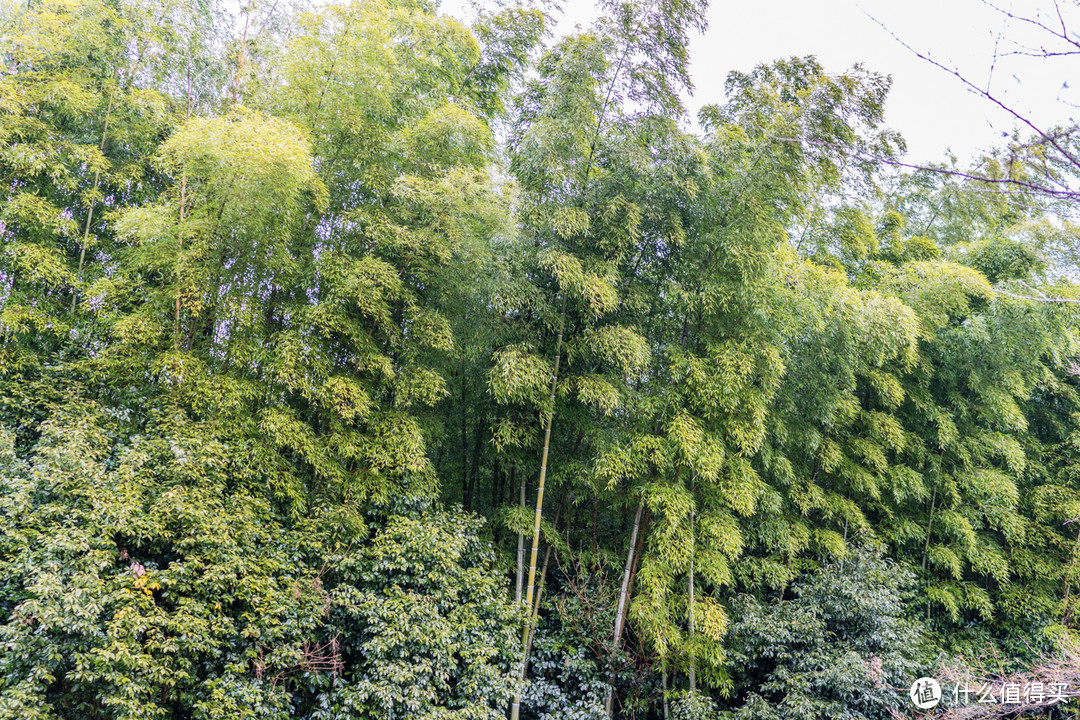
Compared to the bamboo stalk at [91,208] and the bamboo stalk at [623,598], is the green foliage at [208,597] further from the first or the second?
the bamboo stalk at [91,208]

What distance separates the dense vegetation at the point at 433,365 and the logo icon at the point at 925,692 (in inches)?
3.7

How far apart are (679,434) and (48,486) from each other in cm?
433

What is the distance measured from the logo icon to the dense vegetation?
0.09 m

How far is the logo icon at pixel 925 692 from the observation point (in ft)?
15.8

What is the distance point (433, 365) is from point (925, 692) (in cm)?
506

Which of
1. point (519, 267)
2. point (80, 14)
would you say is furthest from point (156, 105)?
point (519, 267)

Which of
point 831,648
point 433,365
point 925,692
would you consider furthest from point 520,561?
point 925,692

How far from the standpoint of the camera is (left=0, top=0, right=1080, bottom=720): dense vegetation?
3791 millimetres

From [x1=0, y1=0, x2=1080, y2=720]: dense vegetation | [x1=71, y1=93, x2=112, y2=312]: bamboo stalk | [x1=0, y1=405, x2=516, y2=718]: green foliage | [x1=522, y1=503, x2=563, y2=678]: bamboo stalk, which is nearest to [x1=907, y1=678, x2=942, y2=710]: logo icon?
[x1=0, y1=0, x2=1080, y2=720]: dense vegetation

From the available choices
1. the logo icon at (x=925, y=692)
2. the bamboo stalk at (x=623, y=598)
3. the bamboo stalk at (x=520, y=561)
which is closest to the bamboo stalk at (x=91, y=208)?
the bamboo stalk at (x=520, y=561)

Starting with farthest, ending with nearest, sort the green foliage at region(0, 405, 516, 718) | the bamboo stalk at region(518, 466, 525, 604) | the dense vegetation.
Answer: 1. the bamboo stalk at region(518, 466, 525, 604)
2. the dense vegetation
3. the green foliage at region(0, 405, 516, 718)

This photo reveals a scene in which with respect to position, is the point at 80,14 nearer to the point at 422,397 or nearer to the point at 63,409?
the point at 63,409

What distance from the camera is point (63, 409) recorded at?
4074 mm

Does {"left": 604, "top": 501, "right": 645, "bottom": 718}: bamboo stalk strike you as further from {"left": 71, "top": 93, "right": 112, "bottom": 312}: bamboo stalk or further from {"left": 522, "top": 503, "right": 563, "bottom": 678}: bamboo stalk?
{"left": 71, "top": 93, "right": 112, "bottom": 312}: bamboo stalk
